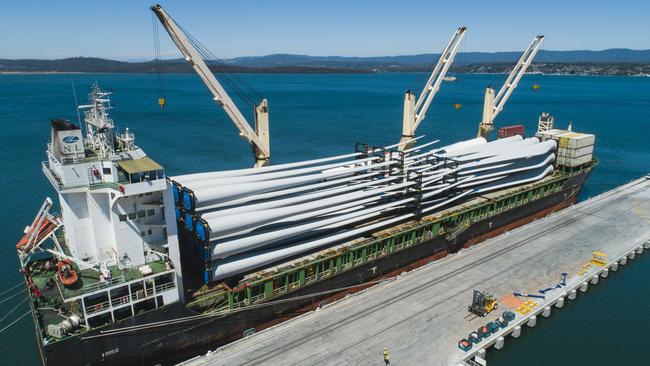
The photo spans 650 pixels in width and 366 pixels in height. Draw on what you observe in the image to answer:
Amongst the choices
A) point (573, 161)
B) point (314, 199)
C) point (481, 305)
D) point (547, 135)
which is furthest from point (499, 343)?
point (547, 135)

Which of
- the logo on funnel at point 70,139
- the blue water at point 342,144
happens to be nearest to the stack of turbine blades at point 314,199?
the logo on funnel at point 70,139

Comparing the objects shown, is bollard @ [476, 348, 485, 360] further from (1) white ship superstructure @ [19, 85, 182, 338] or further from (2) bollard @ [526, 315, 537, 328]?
(1) white ship superstructure @ [19, 85, 182, 338]

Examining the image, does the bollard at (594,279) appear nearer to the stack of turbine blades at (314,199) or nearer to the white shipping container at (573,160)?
the stack of turbine blades at (314,199)

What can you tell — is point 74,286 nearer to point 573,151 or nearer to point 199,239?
point 199,239

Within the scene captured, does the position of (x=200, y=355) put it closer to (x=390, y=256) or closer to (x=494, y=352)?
(x=390, y=256)

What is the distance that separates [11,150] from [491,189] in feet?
305

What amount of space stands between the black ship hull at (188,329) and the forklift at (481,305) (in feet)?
29.1

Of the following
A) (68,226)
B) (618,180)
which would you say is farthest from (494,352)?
(618,180)

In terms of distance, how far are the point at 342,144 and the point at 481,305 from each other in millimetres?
70228

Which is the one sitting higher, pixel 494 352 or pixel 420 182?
pixel 420 182

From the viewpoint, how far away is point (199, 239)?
102 ft

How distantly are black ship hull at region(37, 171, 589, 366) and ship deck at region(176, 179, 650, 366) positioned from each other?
57.0 inches

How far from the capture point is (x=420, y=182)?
141ft

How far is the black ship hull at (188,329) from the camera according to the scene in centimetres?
2556
